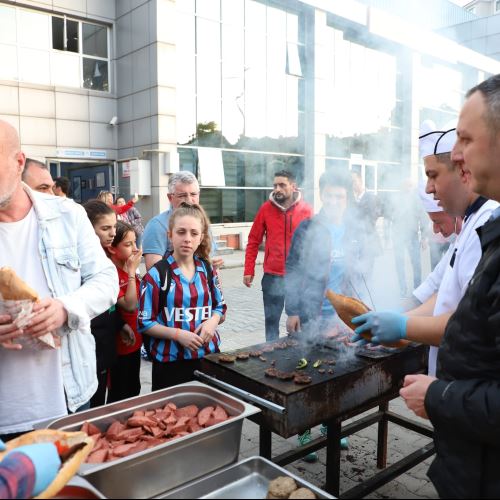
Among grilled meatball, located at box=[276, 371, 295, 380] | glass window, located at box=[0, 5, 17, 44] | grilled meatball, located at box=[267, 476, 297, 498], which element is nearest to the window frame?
glass window, located at box=[0, 5, 17, 44]

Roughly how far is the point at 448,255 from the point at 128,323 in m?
2.21

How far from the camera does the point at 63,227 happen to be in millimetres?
2178

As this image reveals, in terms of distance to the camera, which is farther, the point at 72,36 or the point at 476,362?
the point at 72,36

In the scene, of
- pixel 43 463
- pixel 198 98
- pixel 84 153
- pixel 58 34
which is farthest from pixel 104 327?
pixel 58 34

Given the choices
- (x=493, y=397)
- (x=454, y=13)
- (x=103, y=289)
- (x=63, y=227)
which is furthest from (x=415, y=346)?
(x=454, y=13)

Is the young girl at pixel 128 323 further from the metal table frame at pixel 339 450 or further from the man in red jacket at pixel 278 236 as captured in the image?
the man in red jacket at pixel 278 236

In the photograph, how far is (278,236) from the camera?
491 centimetres

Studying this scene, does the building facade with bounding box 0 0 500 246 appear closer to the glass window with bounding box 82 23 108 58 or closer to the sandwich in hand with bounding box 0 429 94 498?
the glass window with bounding box 82 23 108 58

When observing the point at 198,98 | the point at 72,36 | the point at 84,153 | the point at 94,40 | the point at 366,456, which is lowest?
the point at 366,456

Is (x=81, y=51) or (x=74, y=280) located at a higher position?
(x=81, y=51)

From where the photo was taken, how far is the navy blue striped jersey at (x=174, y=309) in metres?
2.84

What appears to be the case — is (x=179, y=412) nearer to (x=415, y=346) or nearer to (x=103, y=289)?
(x=103, y=289)

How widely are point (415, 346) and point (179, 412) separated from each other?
1524 millimetres

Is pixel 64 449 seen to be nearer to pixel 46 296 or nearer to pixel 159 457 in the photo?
pixel 159 457
